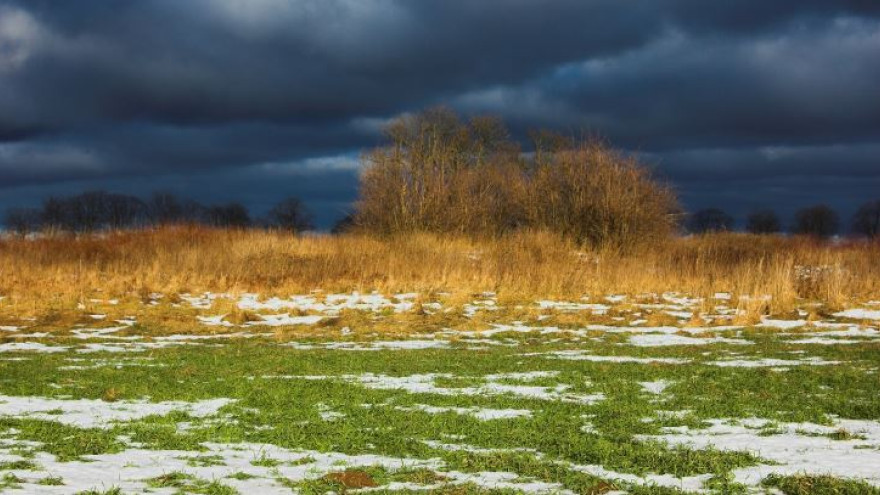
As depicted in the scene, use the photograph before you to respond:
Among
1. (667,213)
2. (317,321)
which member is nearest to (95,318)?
(317,321)

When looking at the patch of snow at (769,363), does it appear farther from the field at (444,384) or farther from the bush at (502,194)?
the bush at (502,194)

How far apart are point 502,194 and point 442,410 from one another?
31.3 meters

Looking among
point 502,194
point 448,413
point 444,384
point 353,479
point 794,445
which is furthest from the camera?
point 502,194

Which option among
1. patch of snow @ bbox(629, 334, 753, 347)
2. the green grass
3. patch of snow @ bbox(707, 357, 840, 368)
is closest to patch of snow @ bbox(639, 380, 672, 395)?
the green grass

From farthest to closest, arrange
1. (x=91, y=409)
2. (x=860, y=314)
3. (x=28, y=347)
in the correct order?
(x=860, y=314), (x=28, y=347), (x=91, y=409)

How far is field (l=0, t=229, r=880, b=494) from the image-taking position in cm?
559

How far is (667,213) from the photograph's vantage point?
106 feet

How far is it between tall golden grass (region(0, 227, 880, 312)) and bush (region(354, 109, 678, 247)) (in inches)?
43.9

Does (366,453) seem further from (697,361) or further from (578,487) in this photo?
(697,361)

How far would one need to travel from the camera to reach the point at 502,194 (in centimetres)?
3866

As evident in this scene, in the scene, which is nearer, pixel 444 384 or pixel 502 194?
pixel 444 384

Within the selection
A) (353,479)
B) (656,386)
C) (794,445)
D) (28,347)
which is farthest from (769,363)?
(28,347)

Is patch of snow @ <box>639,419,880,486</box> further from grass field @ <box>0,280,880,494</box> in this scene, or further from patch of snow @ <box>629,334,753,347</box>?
patch of snow @ <box>629,334,753,347</box>

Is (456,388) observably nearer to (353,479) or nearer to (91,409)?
(91,409)
